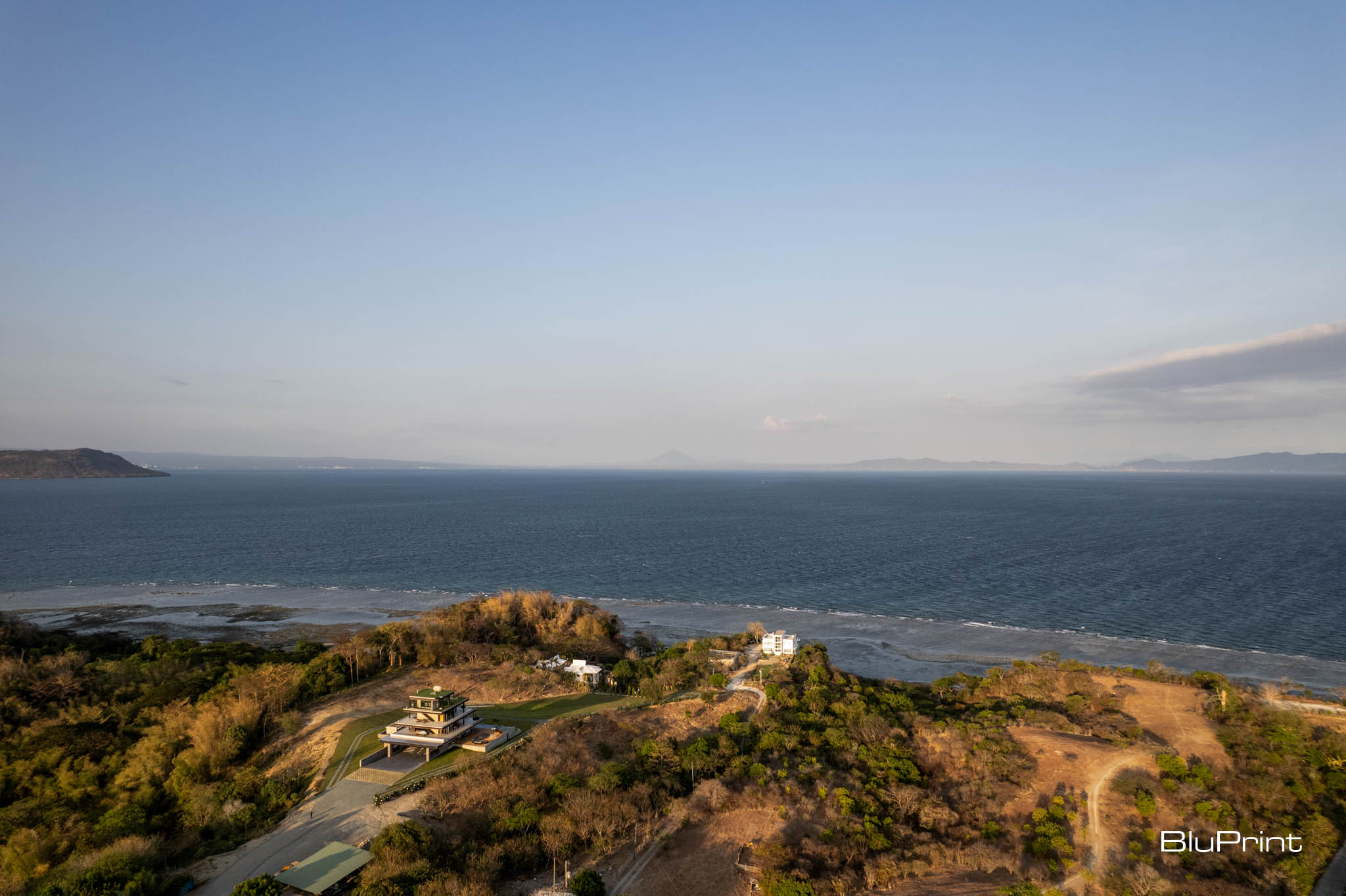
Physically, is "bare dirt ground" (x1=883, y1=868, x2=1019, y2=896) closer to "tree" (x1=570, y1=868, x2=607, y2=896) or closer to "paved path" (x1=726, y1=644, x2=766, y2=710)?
"tree" (x1=570, y1=868, x2=607, y2=896)

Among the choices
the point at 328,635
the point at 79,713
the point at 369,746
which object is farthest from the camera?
the point at 328,635

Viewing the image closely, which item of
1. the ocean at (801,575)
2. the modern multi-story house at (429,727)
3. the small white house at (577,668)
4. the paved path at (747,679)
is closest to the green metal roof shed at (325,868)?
the modern multi-story house at (429,727)

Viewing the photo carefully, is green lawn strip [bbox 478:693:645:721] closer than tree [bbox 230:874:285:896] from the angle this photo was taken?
No

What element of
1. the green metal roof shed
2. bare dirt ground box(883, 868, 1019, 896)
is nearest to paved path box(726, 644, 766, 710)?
bare dirt ground box(883, 868, 1019, 896)

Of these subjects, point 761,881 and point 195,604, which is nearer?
point 761,881

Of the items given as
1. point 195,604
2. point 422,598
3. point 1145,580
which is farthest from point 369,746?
point 1145,580

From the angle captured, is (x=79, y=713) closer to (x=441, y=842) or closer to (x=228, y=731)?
(x=228, y=731)

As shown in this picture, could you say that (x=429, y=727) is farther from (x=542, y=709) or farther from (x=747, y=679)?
(x=747, y=679)
